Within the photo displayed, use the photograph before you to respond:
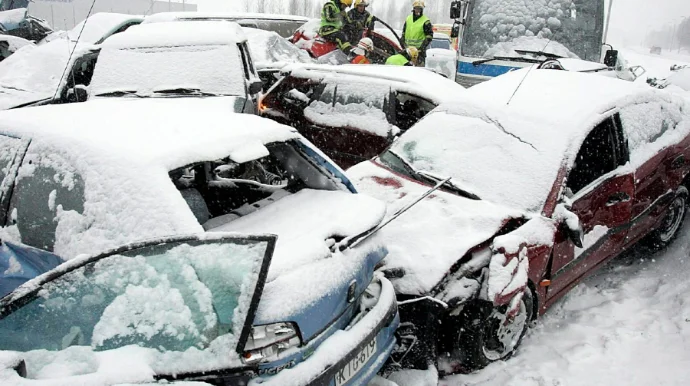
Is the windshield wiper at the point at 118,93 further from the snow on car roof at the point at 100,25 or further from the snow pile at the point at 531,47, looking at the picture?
the snow on car roof at the point at 100,25

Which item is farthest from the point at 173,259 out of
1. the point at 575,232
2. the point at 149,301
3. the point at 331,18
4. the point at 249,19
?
the point at 249,19

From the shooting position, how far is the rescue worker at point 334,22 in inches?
432

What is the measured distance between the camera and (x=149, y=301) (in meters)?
2.12

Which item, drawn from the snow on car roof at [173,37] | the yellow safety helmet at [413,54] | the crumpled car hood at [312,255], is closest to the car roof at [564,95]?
the crumpled car hood at [312,255]

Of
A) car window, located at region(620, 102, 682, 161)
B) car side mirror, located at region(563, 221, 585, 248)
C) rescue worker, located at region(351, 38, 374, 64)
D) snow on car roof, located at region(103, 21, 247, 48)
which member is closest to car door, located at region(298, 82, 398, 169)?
snow on car roof, located at region(103, 21, 247, 48)

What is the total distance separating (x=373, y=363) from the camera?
2.75 meters

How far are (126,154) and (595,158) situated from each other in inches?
132

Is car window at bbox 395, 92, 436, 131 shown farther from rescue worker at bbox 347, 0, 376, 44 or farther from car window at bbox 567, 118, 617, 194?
rescue worker at bbox 347, 0, 376, 44

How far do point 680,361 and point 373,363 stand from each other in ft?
7.14

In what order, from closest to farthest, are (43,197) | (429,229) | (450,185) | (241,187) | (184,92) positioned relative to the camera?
(43,197)
(429,229)
(241,187)
(450,185)
(184,92)

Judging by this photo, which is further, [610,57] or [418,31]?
[418,31]

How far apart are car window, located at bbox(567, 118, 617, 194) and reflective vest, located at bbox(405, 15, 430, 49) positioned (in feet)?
22.7

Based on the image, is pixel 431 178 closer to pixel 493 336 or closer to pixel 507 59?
pixel 493 336

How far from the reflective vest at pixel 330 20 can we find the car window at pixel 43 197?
8.82m
